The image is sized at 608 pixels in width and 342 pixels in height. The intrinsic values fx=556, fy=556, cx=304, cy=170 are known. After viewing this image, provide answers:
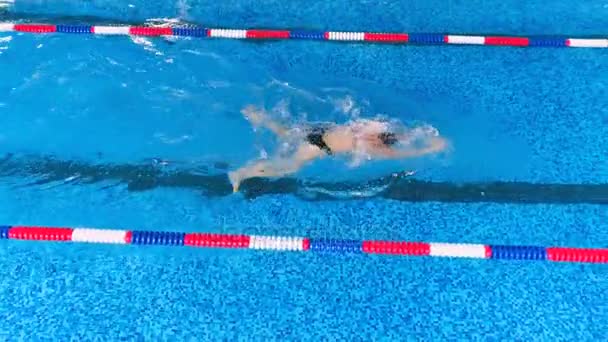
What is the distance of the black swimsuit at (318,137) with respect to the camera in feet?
12.4

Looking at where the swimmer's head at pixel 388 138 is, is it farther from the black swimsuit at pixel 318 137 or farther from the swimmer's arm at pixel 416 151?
the black swimsuit at pixel 318 137

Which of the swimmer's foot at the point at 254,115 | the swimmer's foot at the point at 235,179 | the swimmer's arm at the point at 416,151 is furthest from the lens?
the swimmer's foot at the point at 254,115

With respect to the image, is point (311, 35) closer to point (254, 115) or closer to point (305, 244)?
point (254, 115)

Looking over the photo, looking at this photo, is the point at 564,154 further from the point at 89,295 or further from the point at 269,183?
the point at 89,295

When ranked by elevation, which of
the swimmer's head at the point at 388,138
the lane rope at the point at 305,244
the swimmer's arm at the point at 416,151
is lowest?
the lane rope at the point at 305,244

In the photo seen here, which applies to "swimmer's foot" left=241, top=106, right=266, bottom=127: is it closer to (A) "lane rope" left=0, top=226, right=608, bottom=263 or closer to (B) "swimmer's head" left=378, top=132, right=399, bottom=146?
(B) "swimmer's head" left=378, top=132, right=399, bottom=146

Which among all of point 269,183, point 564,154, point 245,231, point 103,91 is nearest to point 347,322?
point 245,231

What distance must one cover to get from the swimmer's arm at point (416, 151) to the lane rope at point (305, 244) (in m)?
0.71

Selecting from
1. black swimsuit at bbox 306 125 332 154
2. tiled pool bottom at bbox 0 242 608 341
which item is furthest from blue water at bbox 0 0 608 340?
black swimsuit at bbox 306 125 332 154

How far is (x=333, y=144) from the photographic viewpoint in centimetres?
381

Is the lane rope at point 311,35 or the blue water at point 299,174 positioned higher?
the lane rope at point 311,35

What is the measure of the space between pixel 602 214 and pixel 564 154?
0.53m

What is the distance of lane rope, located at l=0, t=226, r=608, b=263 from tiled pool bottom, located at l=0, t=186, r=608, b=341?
0.05m

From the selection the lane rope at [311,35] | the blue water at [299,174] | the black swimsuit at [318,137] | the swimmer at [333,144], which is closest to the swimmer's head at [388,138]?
the swimmer at [333,144]
